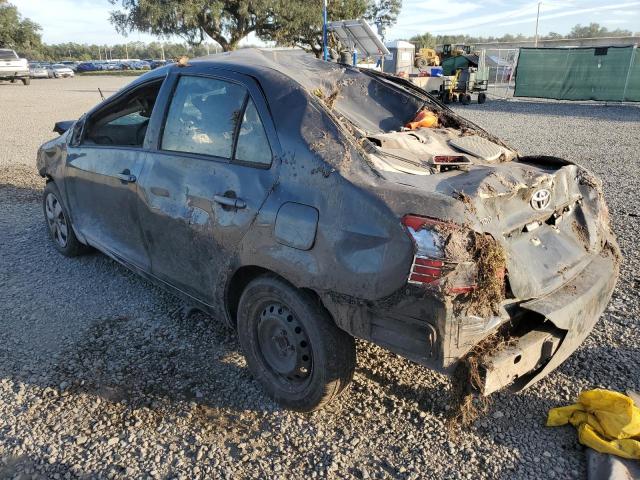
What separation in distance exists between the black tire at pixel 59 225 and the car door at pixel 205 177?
5.60ft

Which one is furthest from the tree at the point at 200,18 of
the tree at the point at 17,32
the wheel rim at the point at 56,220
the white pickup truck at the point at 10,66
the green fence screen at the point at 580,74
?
the tree at the point at 17,32

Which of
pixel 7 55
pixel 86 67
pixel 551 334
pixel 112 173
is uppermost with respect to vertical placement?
pixel 7 55

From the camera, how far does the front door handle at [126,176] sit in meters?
3.48

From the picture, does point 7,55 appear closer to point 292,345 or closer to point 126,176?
point 126,176

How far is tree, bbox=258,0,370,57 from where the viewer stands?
3012 centimetres

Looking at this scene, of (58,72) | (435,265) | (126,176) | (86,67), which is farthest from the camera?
(86,67)

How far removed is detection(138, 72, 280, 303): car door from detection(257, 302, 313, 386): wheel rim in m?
0.39

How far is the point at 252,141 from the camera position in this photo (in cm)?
279

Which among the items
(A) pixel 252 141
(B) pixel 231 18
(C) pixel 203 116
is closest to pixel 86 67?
(B) pixel 231 18

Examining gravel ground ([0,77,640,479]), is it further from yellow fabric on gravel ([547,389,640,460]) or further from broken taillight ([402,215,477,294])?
broken taillight ([402,215,477,294])

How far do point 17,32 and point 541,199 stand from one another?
74.3 meters

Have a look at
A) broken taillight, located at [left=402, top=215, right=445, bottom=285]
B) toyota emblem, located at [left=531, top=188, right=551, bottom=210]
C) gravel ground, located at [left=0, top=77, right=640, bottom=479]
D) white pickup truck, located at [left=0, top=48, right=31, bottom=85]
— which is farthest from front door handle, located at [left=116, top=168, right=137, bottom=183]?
white pickup truck, located at [left=0, top=48, right=31, bottom=85]

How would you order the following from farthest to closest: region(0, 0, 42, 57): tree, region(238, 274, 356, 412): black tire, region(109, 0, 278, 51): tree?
region(0, 0, 42, 57): tree → region(109, 0, 278, 51): tree → region(238, 274, 356, 412): black tire

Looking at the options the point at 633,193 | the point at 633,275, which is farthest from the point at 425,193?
the point at 633,193
